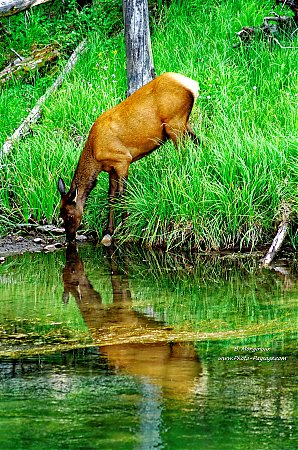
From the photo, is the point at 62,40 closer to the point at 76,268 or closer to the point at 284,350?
the point at 76,268

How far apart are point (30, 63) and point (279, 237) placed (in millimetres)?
7017

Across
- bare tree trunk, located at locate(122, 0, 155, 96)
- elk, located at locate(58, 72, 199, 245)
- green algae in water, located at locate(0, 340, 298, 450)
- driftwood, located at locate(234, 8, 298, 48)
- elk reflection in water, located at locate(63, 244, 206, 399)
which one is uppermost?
driftwood, located at locate(234, 8, 298, 48)

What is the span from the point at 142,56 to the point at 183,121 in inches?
83.4

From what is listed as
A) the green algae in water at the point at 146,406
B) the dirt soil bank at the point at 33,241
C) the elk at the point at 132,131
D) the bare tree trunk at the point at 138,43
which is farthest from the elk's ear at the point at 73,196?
the green algae in water at the point at 146,406

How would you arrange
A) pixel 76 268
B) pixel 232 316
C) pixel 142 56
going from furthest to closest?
pixel 142 56 → pixel 76 268 → pixel 232 316

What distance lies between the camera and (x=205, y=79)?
495 inches

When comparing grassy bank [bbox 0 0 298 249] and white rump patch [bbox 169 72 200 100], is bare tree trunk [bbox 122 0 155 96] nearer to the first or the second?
grassy bank [bbox 0 0 298 249]

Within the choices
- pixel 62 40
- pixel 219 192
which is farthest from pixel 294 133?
pixel 62 40

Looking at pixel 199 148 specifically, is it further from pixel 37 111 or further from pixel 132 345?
pixel 132 345

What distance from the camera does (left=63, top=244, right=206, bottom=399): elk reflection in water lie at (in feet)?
17.2

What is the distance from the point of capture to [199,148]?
33.2 feet

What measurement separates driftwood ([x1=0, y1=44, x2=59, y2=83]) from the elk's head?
168 inches

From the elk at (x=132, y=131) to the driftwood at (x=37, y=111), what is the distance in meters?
1.57

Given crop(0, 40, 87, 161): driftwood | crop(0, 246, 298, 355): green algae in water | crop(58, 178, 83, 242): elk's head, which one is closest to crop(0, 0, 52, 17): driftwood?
crop(58, 178, 83, 242): elk's head
